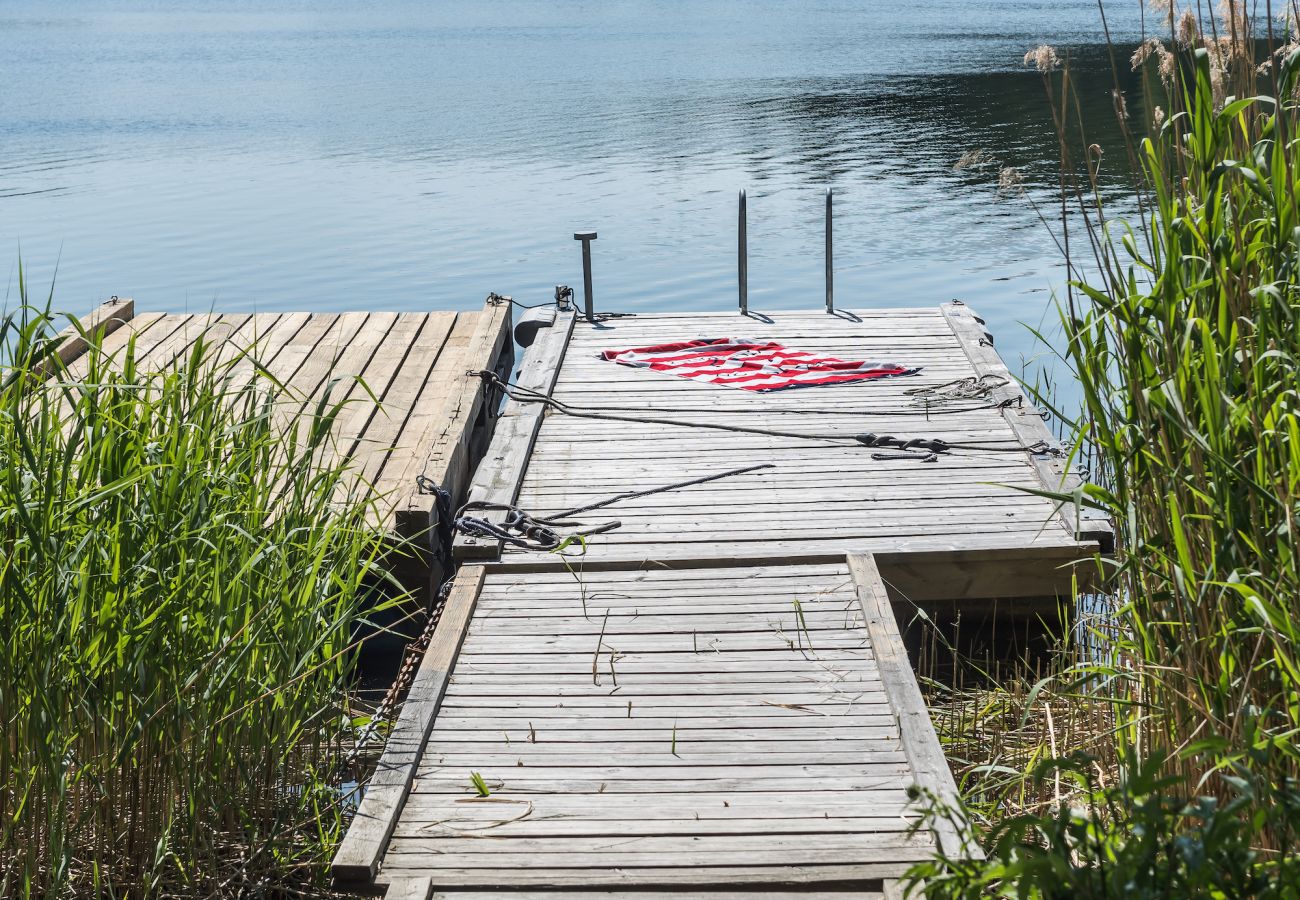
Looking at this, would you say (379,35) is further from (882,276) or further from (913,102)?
(882,276)

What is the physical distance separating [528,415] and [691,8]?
54.3 m

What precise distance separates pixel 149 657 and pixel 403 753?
828 mm

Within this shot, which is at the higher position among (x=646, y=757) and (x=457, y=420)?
(x=457, y=420)

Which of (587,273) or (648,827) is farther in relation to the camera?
(587,273)

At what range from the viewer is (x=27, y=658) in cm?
288

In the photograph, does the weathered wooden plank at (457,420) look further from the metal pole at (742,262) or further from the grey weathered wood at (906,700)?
the metal pole at (742,262)

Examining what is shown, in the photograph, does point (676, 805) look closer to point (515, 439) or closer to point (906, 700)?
point (906, 700)

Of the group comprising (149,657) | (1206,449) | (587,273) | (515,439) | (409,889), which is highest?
(1206,449)

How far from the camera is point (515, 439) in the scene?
257 inches

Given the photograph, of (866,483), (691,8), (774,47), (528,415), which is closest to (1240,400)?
(866,483)

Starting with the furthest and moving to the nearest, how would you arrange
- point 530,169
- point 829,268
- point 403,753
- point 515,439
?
point 530,169 < point 829,268 < point 515,439 < point 403,753

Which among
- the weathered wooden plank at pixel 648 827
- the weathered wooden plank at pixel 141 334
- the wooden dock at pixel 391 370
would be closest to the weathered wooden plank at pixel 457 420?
the wooden dock at pixel 391 370

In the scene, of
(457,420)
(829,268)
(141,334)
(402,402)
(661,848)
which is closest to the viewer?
(661,848)

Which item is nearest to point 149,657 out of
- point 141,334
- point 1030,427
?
point 1030,427
